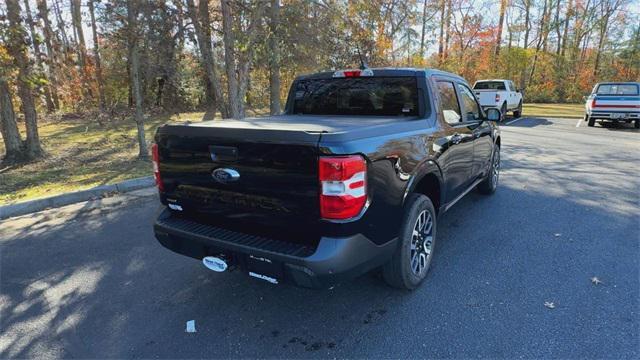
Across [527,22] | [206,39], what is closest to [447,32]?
[527,22]

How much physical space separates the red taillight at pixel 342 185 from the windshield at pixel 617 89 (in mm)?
16233

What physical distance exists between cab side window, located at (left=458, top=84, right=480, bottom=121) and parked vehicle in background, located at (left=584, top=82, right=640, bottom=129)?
12493 millimetres

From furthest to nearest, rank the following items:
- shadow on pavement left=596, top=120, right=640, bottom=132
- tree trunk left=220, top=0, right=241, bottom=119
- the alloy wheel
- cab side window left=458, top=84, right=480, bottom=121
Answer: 1. shadow on pavement left=596, top=120, right=640, bottom=132
2. tree trunk left=220, top=0, right=241, bottom=119
3. cab side window left=458, top=84, right=480, bottom=121
4. the alloy wheel

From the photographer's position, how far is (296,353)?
2518 mm

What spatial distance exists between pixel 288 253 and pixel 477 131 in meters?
3.16

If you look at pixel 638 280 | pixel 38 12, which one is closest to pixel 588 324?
pixel 638 280

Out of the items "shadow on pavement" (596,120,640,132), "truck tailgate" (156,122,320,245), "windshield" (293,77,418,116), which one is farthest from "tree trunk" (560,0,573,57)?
"truck tailgate" (156,122,320,245)

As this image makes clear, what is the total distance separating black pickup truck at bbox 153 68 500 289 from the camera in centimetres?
236

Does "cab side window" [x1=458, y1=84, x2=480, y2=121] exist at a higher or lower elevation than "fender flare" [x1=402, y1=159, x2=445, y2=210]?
higher

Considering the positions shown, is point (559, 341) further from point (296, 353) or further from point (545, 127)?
point (545, 127)

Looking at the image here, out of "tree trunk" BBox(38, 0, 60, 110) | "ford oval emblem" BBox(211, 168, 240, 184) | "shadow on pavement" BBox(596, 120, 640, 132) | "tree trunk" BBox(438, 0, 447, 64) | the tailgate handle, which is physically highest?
"tree trunk" BBox(438, 0, 447, 64)

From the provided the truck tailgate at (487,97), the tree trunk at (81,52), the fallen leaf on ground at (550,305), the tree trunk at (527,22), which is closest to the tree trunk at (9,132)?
the tree trunk at (81,52)

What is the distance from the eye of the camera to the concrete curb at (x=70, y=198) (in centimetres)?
541

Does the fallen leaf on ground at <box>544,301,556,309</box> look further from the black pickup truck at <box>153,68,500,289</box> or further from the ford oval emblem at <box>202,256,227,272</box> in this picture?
the ford oval emblem at <box>202,256,227,272</box>
